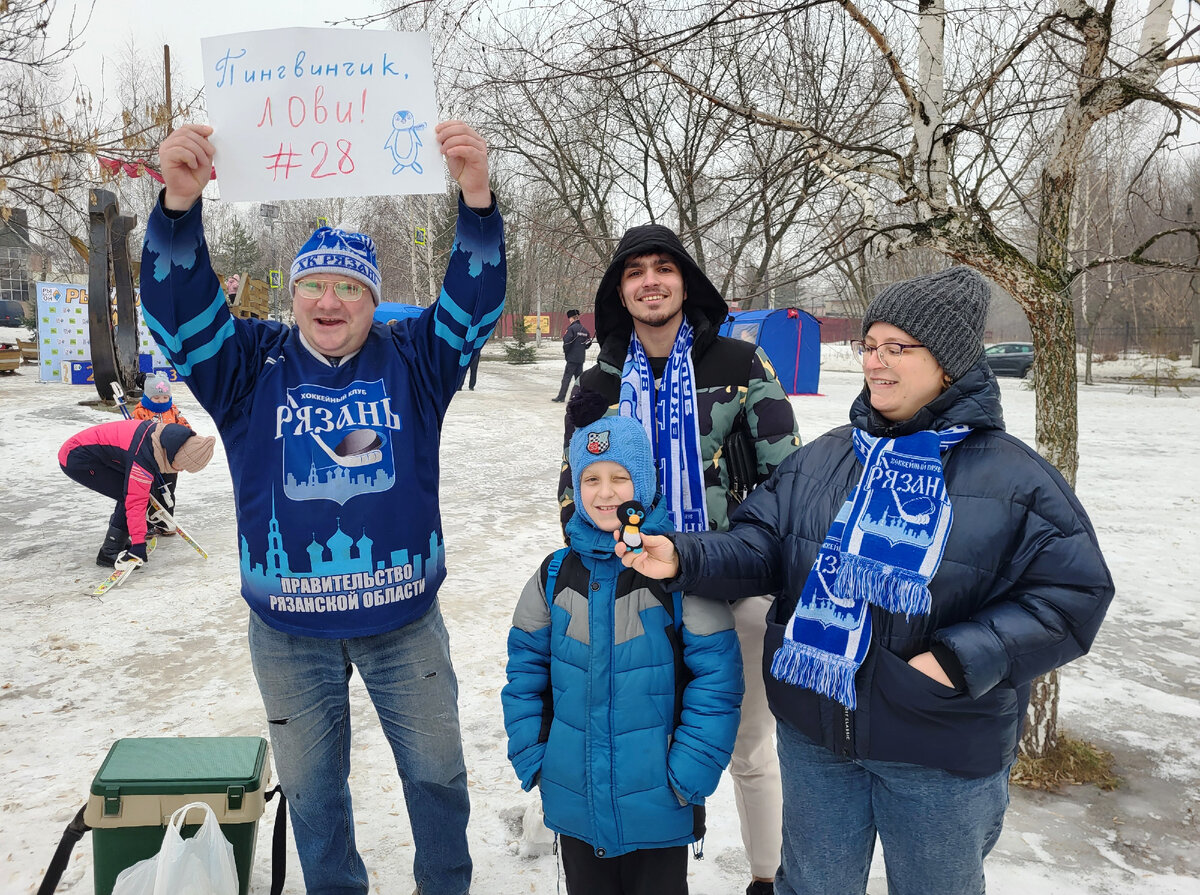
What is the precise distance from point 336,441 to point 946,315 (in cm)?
156

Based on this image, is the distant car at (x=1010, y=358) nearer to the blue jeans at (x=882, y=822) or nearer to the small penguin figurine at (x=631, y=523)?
the blue jeans at (x=882, y=822)

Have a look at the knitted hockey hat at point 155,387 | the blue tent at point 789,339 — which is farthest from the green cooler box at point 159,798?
the blue tent at point 789,339

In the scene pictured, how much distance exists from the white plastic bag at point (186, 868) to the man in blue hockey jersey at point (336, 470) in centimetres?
22

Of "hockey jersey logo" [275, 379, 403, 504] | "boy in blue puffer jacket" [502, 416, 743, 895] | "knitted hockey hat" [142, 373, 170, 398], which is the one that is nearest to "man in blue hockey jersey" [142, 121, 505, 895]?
"hockey jersey logo" [275, 379, 403, 504]

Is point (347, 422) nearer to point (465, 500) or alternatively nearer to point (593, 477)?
point (593, 477)

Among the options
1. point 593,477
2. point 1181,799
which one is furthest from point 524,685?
point 1181,799

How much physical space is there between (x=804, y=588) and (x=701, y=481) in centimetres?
54

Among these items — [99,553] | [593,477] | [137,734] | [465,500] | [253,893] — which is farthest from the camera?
[465,500]

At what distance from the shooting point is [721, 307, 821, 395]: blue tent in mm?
16719

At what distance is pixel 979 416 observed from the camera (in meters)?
1.63

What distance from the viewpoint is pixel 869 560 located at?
171cm

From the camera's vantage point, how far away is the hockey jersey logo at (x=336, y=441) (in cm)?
202

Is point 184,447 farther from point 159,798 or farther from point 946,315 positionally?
point 946,315

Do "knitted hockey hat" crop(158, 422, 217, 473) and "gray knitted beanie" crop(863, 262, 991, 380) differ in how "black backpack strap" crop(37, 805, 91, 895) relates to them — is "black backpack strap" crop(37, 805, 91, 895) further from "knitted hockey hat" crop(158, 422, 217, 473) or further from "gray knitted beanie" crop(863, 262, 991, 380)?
"knitted hockey hat" crop(158, 422, 217, 473)
